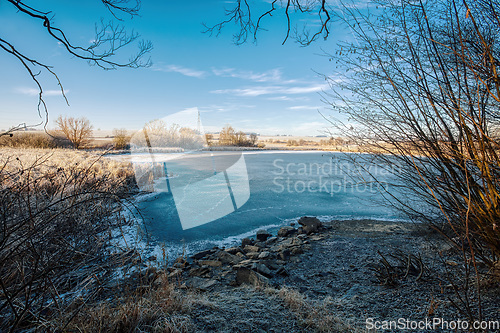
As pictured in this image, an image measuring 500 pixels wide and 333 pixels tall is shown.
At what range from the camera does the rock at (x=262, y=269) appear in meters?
3.38

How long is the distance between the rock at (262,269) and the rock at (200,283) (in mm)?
575

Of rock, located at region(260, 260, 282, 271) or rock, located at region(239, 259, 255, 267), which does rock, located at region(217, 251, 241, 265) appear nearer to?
rock, located at region(239, 259, 255, 267)

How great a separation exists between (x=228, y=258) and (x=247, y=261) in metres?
0.35

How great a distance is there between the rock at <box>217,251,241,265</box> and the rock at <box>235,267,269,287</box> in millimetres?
703

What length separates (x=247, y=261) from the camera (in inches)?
153

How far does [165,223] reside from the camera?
5934 millimetres

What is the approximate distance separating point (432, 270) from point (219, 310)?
227 cm

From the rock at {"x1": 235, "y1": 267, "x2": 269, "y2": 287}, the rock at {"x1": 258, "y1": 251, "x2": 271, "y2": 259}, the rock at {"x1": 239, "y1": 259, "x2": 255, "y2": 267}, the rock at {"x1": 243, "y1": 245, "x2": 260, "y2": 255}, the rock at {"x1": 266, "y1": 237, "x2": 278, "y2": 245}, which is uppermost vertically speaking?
the rock at {"x1": 235, "y1": 267, "x2": 269, "y2": 287}

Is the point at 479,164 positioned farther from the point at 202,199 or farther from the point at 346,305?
the point at 202,199

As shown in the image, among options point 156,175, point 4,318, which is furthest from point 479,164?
point 156,175

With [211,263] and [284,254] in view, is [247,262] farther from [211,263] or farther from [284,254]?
[284,254]

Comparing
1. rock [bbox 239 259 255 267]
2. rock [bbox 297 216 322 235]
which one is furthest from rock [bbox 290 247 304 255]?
rock [bbox 297 216 322 235]

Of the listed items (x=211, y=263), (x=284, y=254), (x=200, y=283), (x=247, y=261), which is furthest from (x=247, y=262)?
(x=200, y=283)

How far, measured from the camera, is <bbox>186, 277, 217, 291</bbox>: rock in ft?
9.80
